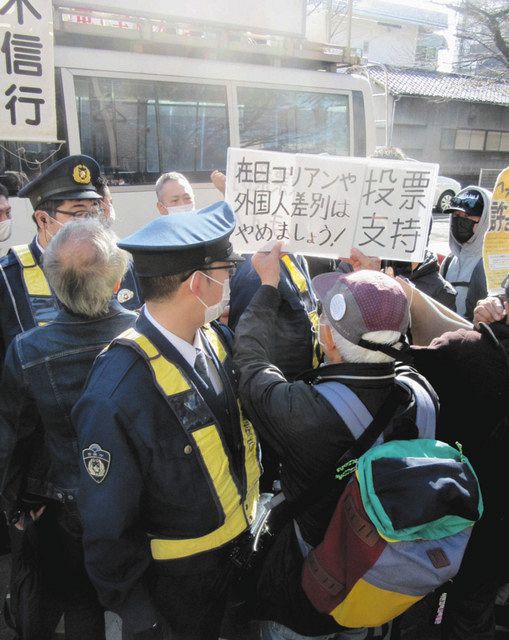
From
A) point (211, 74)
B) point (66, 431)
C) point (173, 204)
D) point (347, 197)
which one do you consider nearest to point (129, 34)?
point (211, 74)

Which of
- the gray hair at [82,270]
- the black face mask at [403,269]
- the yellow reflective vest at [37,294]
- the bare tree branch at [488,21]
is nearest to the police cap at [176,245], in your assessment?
the gray hair at [82,270]

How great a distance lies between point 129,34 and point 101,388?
5.52 m

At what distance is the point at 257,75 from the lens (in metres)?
6.72

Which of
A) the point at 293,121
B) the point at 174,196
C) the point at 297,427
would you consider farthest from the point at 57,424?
the point at 293,121

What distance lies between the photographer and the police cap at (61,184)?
2.61 m

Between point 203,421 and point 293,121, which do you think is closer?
point 203,421

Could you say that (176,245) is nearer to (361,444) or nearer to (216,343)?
(216,343)

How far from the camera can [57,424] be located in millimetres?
1734

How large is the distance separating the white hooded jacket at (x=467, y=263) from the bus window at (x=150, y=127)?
13.2 feet

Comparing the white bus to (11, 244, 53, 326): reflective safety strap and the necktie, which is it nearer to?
(11, 244, 53, 326): reflective safety strap

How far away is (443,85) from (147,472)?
27451mm

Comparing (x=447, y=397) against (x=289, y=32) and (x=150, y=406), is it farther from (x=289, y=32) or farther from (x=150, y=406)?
(x=289, y=32)

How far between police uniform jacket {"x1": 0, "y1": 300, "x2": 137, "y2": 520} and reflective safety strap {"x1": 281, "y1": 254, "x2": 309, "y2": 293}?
0.73m

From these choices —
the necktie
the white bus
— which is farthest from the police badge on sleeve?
the white bus
